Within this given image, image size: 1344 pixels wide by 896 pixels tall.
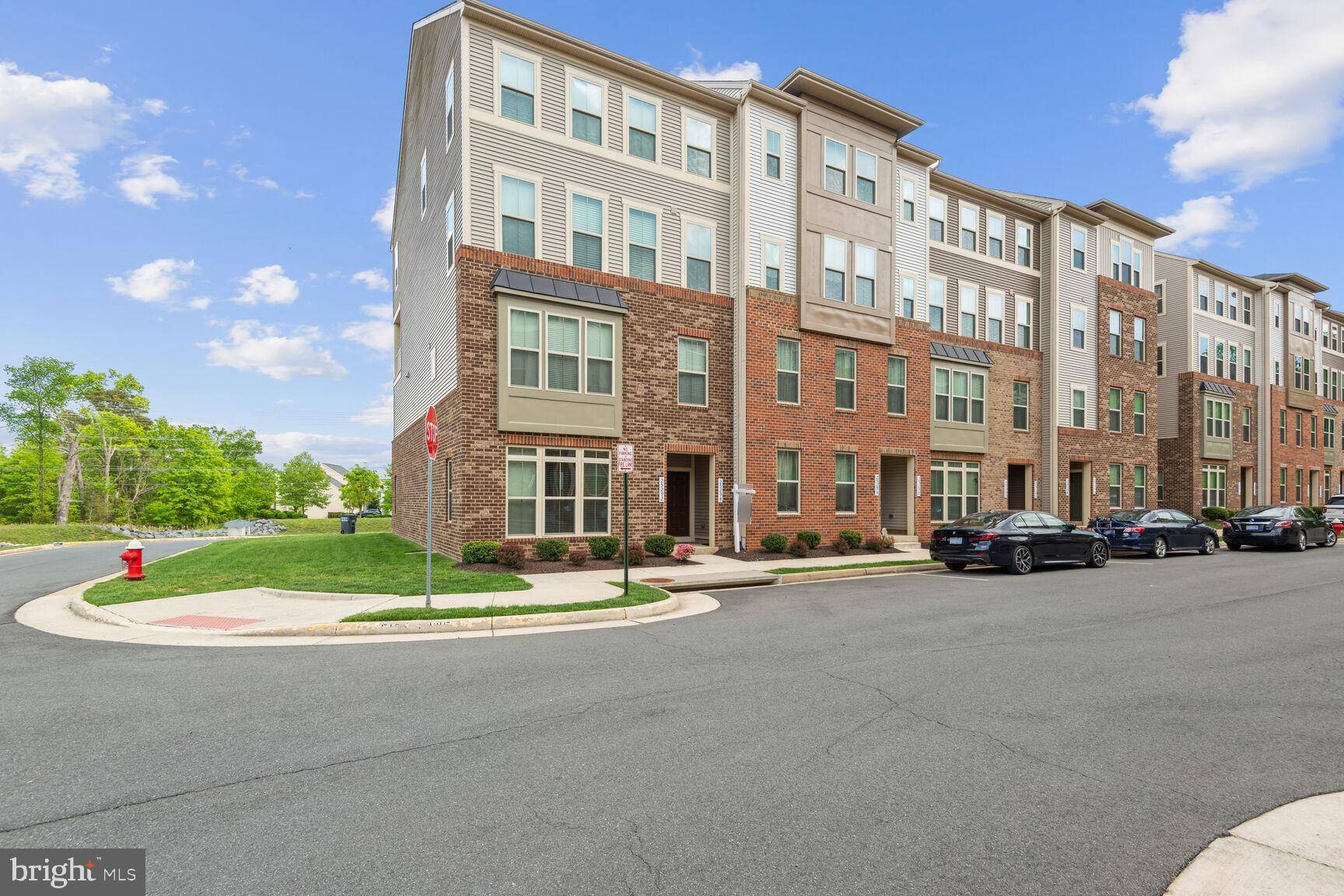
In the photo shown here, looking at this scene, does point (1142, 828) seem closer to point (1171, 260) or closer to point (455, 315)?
point (455, 315)

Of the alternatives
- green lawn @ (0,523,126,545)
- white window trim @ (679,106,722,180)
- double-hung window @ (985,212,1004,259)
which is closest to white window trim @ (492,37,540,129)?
white window trim @ (679,106,722,180)

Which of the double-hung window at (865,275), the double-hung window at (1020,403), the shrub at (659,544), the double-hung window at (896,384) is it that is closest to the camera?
the shrub at (659,544)

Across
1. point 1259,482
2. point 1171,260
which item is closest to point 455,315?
point 1171,260

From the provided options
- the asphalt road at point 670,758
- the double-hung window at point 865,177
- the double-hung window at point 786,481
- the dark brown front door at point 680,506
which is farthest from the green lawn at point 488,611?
the double-hung window at point 865,177

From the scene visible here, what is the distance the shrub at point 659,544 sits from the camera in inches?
680

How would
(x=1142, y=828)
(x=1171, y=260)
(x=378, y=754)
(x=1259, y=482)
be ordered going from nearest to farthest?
(x=1142, y=828)
(x=378, y=754)
(x=1171, y=260)
(x=1259, y=482)

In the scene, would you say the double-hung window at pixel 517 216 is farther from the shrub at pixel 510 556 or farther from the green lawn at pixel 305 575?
the green lawn at pixel 305 575

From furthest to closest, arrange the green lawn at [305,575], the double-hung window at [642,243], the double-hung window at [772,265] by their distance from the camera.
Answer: the double-hung window at [772,265]
the double-hung window at [642,243]
the green lawn at [305,575]

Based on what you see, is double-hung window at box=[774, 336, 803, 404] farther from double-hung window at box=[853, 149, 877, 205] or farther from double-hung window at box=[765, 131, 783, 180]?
double-hung window at box=[853, 149, 877, 205]

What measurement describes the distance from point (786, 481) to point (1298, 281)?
40.1 metres

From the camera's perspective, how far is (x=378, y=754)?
15.8 feet

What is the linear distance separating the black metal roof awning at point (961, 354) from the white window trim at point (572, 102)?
1298cm

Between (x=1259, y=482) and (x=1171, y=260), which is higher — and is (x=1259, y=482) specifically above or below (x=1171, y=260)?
below

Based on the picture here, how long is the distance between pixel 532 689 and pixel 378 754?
5.76 feet
